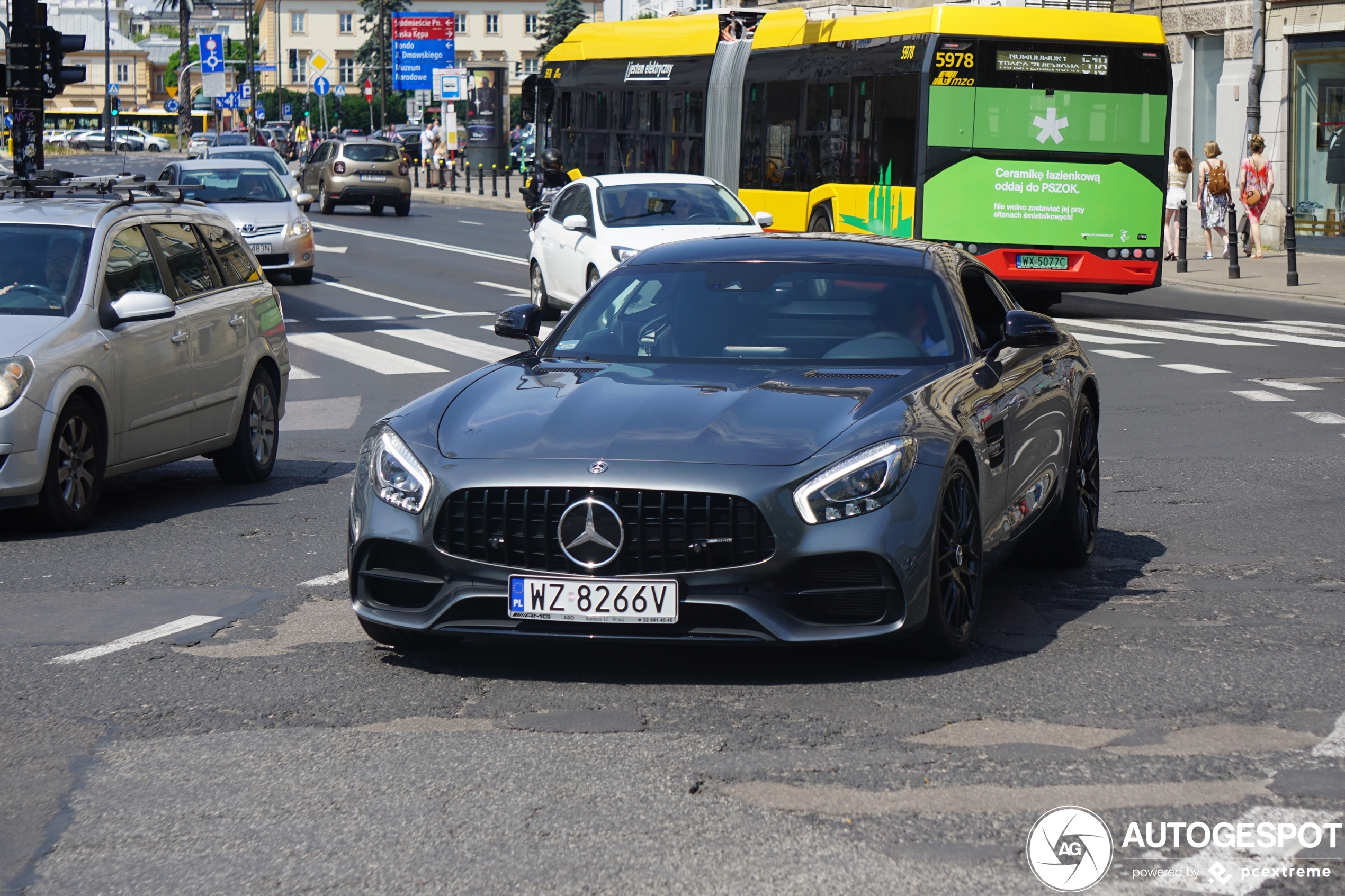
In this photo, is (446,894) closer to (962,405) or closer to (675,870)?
(675,870)

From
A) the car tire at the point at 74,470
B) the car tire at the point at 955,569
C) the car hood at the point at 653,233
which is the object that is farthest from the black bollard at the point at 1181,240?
the car tire at the point at 955,569

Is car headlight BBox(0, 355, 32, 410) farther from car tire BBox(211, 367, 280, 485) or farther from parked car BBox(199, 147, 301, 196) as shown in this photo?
parked car BBox(199, 147, 301, 196)

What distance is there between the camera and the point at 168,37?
18688 cm

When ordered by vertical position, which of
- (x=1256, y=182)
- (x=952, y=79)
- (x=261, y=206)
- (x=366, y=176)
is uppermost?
(x=952, y=79)

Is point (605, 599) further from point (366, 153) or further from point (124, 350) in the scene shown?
point (366, 153)

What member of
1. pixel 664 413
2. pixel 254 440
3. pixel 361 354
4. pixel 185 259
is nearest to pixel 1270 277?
pixel 361 354

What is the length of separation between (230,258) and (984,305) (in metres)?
5.07

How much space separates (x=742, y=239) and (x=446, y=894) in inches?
160

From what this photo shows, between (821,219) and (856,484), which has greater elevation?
(821,219)

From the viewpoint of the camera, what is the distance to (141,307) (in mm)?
9125

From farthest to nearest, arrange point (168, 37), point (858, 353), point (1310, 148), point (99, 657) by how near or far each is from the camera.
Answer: point (168, 37), point (1310, 148), point (858, 353), point (99, 657)

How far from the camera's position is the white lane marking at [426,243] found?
3036 cm

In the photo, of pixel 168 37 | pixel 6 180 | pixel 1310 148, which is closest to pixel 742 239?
pixel 6 180

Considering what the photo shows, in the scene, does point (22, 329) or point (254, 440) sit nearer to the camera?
point (22, 329)
